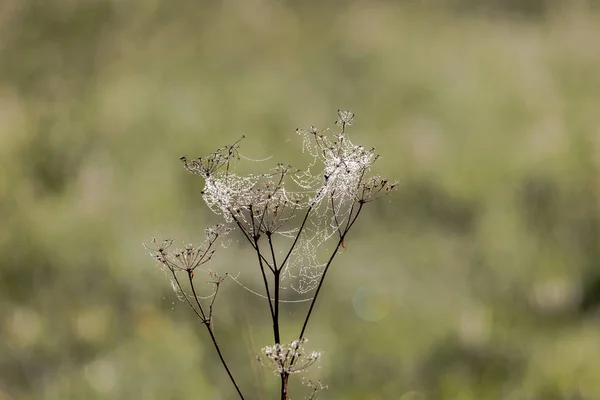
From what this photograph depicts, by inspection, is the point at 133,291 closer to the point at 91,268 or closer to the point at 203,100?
the point at 91,268

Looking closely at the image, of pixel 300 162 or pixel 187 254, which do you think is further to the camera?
pixel 300 162

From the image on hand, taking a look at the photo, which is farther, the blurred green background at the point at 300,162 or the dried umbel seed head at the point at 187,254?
the blurred green background at the point at 300,162

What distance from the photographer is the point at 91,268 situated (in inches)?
56.1

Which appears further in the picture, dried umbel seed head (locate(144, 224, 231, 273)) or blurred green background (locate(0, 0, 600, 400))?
blurred green background (locate(0, 0, 600, 400))

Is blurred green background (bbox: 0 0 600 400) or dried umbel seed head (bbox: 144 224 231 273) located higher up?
blurred green background (bbox: 0 0 600 400)

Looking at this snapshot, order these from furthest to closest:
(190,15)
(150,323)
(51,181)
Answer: (190,15) < (51,181) < (150,323)

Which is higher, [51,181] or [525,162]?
[51,181]

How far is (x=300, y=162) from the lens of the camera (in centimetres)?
147

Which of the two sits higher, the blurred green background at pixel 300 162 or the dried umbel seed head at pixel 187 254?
the blurred green background at pixel 300 162

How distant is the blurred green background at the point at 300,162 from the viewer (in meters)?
1.34

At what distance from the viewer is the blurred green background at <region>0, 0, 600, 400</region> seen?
1344 mm

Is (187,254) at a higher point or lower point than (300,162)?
lower

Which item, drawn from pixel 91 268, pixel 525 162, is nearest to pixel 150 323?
pixel 91 268

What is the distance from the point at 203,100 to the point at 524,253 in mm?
838
